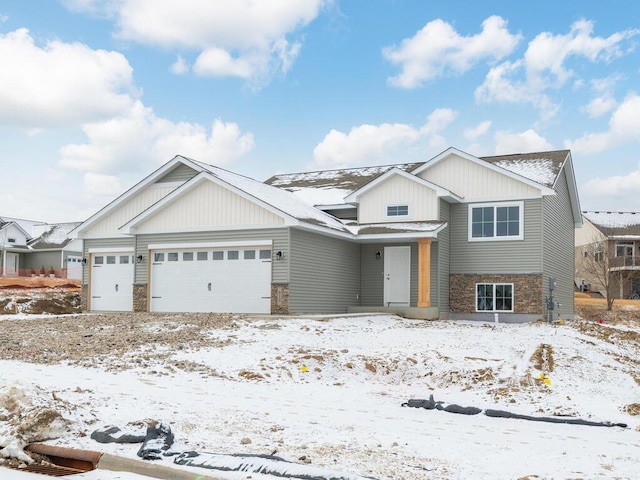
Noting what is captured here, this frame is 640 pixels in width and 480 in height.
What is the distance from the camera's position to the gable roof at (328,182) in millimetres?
27750

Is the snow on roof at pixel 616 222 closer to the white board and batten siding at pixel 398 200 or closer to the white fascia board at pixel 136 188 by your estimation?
the white board and batten siding at pixel 398 200

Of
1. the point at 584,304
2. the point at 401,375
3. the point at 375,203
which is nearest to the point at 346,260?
the point at 375,203

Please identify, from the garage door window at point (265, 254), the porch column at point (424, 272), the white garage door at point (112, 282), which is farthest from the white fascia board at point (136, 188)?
the porch column at point (424, 272)

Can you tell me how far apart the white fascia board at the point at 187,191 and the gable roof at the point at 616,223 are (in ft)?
128

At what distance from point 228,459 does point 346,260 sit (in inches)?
711

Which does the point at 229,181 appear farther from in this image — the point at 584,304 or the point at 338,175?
the point at 584,304

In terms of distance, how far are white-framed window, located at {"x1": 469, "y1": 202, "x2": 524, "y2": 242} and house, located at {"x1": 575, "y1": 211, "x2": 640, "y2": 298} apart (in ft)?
74.2

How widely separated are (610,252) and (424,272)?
105 ft

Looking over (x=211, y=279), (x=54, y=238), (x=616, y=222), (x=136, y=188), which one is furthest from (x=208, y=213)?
(x=616, y=222)

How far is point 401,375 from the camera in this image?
13.2 meters

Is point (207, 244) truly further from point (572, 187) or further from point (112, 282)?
point (572, 187)

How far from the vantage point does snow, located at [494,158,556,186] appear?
2373 cm

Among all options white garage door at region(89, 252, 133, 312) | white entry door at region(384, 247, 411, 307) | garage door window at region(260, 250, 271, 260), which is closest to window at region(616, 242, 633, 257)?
white entry door at region(384, 247, 411, 307)

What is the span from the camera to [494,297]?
24.2 meters
